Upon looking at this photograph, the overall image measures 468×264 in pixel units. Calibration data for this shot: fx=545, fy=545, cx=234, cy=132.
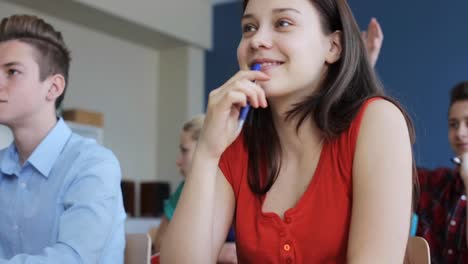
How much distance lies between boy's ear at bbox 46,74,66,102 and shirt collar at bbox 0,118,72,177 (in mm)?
74

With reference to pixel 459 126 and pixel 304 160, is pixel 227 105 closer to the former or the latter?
pixel 304 160

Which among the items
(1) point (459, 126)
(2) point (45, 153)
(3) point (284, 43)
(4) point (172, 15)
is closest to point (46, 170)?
(2) point (45, 153)

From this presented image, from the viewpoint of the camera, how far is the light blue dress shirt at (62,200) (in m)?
1.26

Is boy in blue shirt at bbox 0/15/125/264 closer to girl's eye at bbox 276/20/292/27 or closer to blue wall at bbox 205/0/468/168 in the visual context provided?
girl's eye at bbox 276/20/292/27

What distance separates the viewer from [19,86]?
4.89 feet

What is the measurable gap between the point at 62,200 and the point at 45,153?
0.16 metres

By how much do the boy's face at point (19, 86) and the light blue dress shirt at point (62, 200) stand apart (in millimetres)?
84

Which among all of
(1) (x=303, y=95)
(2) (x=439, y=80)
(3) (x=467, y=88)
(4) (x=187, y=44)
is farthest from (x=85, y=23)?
(1) (x=303, y=95)

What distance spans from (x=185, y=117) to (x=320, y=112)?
4.42 meters

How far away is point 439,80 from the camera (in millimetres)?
4535

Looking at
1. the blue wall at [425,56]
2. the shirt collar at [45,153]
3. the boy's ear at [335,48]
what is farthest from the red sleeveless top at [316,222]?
the blue wall at [425,56]

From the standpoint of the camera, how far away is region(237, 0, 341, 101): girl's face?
3.66 feet

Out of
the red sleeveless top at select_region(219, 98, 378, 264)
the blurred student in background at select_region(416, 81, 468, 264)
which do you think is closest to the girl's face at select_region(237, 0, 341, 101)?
the red sleeveless top at select_region(219, 98, 378, 264)

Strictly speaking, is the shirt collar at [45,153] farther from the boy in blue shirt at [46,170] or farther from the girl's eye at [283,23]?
the girl's eye at [283,23]
